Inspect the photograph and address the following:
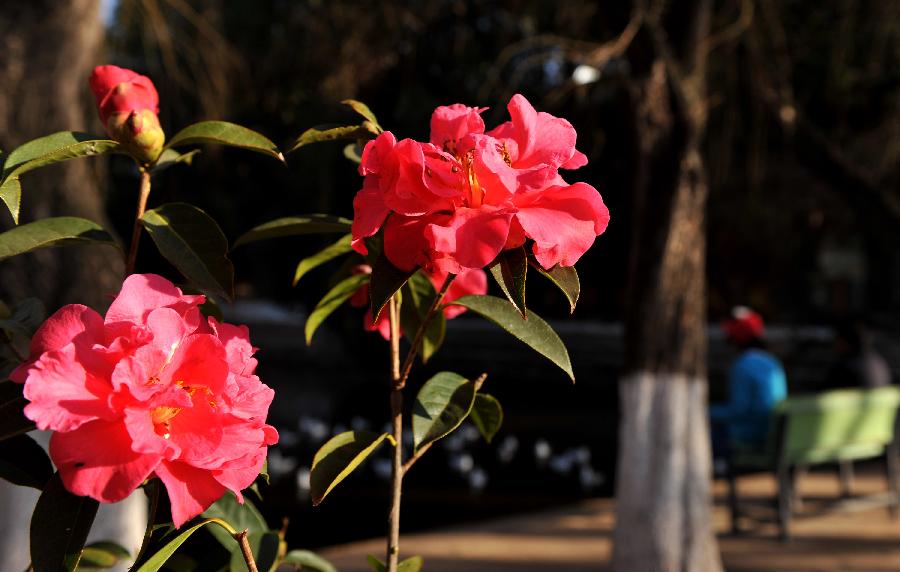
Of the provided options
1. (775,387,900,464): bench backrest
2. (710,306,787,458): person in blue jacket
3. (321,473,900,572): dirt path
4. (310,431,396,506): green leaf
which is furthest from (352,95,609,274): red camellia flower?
(710,306,787,458): person in blue jacket

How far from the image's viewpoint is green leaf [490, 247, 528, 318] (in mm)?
986

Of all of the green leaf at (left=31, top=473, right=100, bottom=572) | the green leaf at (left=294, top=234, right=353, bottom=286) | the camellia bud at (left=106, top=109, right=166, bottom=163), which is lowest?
the green leaf at (left=31, top=473, right=100, bottom=572)

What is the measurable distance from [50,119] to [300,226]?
2956 millimetres

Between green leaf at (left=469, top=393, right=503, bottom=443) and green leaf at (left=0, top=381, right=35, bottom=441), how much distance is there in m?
0.56

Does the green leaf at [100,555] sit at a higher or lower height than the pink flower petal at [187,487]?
lower

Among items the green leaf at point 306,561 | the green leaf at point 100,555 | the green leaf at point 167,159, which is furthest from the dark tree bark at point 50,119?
the green leaf at point 167,159

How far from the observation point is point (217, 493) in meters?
0.92

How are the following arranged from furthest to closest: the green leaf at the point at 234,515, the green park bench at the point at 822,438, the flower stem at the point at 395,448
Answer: the green park bench at the point at 822,438, the green leaf at the point at 234,515, the flower stem at the point at 395,448

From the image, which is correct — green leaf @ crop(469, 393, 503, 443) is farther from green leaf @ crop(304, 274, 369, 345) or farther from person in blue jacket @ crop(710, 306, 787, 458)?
person in blue jacket @ crop(710, 306, 787, 458)

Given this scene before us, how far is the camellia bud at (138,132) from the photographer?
1.14m

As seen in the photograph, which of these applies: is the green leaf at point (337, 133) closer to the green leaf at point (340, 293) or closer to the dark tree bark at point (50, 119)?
the green leaf at point (340, 293)

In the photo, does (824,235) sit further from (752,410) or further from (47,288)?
A: (47,288)

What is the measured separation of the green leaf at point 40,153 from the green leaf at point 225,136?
0.27 feet

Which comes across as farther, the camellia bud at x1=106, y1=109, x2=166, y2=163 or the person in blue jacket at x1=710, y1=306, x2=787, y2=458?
the person in blue jacket at x1=710, y1=306, x2=787, y2=458
